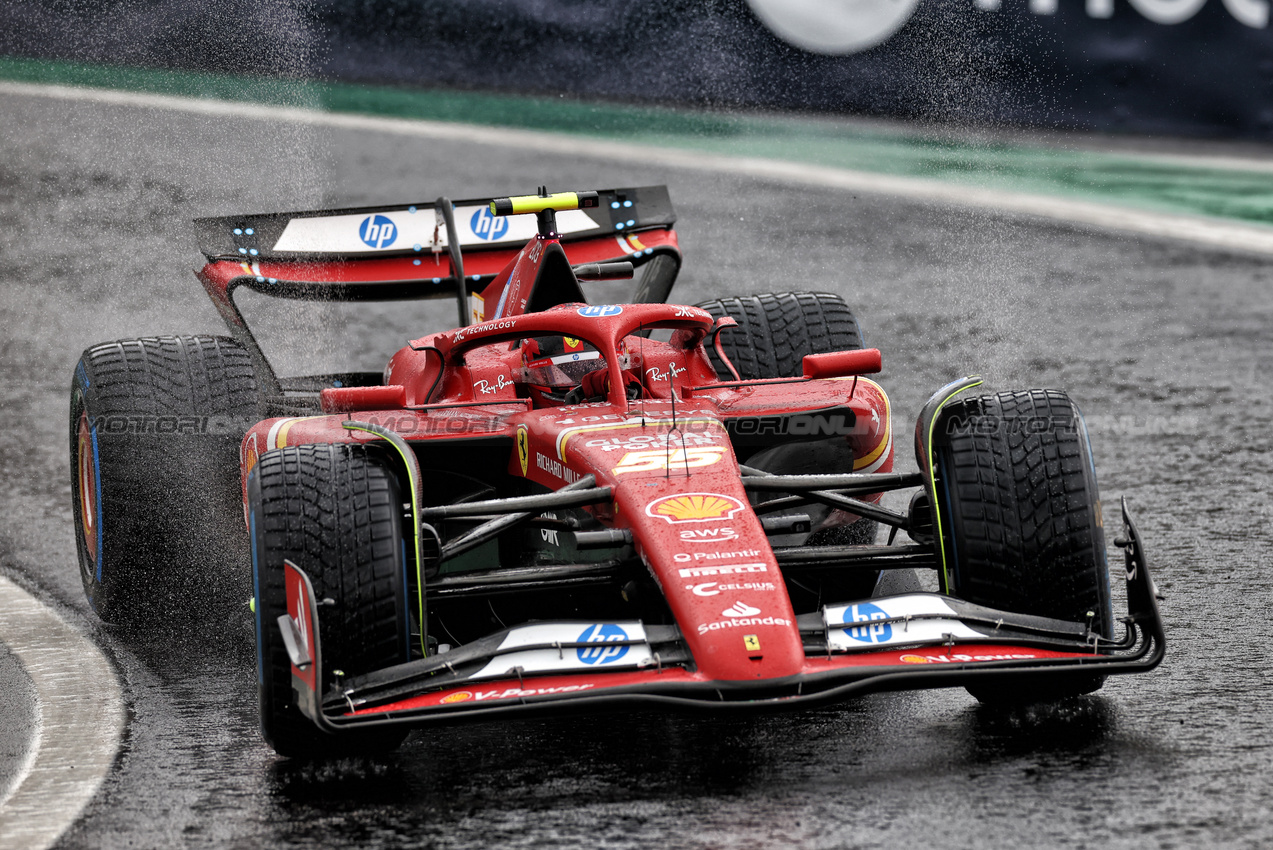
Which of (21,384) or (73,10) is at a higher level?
(73,10)

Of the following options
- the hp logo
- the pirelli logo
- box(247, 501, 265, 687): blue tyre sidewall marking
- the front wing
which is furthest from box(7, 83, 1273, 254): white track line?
Answer: box(247, 501, 265, 687): blue tyre sidewall marking

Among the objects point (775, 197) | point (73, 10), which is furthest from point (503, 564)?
point (73, 10)

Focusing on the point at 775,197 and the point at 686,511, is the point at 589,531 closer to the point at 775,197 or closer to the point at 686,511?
the point at 686,511

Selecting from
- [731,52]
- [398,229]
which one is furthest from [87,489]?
[731,52]

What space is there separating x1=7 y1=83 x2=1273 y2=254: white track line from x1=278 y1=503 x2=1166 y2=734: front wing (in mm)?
9012

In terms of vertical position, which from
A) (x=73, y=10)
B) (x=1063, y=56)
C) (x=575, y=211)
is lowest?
(x=575, y=211)

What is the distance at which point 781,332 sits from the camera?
23.3 feet

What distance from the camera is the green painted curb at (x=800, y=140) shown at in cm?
1461

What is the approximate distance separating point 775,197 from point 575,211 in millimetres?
6819

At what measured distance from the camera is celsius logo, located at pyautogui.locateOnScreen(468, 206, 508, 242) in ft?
25.5

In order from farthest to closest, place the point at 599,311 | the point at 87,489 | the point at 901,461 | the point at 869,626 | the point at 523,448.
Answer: the point at 901,461 → the point at 87,489 → the point at 599,311 → the point at 523,448 → the point at 869,626

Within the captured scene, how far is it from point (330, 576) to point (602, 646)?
753 millimetres

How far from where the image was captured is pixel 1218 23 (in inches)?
560

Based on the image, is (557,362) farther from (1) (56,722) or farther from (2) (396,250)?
(1) (56,722)
